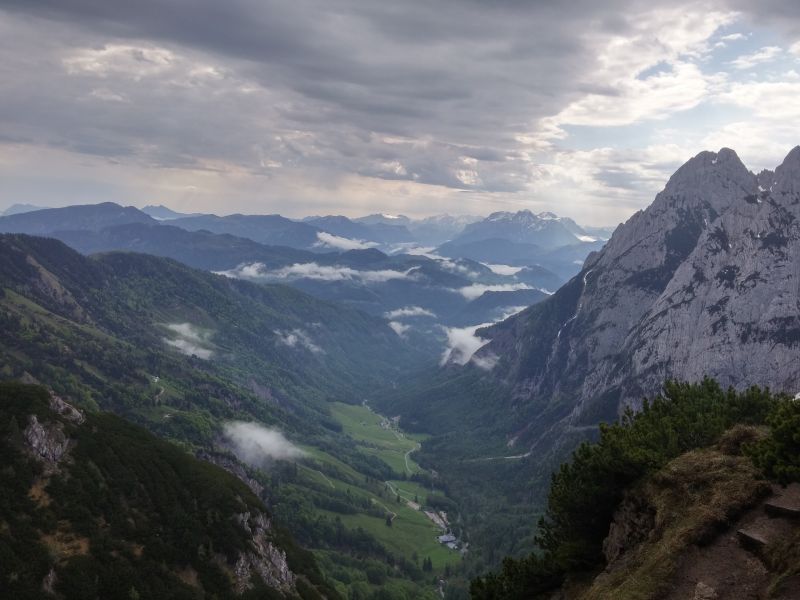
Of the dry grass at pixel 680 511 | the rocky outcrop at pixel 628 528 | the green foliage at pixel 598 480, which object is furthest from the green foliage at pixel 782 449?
the green foliage at pixel 598 480

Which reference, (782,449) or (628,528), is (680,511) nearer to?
(628,528)

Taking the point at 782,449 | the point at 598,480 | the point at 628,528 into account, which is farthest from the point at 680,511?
Answer: the point at 598,480

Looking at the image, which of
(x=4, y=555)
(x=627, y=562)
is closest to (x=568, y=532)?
(x=627, y=562)

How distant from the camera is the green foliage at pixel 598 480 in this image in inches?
2995

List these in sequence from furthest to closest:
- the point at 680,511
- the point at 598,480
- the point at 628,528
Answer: the point at 598,480
the point at 628,528
the point at 680,511

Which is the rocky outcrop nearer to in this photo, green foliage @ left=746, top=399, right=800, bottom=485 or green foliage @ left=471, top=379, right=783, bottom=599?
green foliage @ left=471, top=379, right=783, bottom=599

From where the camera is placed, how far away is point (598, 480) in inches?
3120

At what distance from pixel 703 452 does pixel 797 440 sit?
1330 cm

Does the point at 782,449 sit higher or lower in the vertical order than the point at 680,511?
higher

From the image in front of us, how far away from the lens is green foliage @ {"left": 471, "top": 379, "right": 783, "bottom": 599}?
76062 millimetres

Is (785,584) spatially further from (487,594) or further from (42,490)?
(42,490)

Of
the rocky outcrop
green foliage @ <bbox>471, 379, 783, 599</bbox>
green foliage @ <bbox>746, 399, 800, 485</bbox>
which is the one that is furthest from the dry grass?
green foliage @ <bbox>471, 379, 783, 599</bbox>

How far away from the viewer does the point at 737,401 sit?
91.9 m

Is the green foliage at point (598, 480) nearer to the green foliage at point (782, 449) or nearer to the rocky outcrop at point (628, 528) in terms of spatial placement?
the rocky outcrop at point (628, 528)
